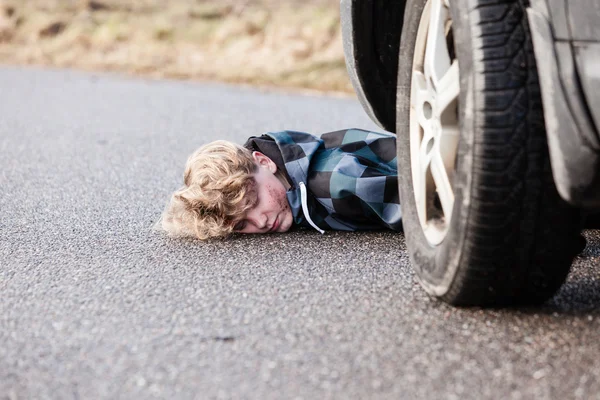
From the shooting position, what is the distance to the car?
1.75 meters

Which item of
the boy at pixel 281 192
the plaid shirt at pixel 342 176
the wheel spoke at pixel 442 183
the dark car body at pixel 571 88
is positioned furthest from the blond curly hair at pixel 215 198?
the dark car body at pixel 571 88

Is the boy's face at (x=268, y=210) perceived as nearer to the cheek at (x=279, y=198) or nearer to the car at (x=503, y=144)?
the cheek at (x=279, y=198)

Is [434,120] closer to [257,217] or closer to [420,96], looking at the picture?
[420,96]

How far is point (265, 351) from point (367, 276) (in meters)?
0.73

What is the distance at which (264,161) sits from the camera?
11.2 ft

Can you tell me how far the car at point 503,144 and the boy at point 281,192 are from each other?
750mm

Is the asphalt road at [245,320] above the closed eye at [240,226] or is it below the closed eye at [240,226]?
above

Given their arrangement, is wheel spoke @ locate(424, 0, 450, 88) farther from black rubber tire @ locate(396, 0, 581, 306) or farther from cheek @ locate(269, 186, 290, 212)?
cheek @ locate(269, 186, 290, 212)

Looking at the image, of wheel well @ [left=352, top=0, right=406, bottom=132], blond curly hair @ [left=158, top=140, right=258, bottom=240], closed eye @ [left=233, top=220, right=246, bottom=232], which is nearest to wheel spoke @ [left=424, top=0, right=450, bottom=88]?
wheel well @ [left=352, top=0, right=406, bottom=132]

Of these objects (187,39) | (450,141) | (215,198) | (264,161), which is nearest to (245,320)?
(450,141)

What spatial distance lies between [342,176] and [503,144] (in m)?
1.33

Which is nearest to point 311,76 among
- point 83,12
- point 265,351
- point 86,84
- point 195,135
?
point 86,84

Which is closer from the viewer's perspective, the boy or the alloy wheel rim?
the alloy wheel rim

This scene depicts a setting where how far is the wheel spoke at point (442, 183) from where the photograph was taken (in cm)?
213
